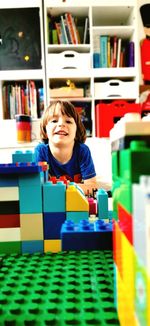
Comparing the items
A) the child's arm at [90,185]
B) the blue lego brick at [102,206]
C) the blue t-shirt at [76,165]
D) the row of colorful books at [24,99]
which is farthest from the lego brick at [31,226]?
the row of colorful books at [24,99]

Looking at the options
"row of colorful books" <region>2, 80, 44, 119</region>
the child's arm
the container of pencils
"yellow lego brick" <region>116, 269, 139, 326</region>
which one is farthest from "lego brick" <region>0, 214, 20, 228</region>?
"row of colorful books" <region>2, 80, 44, 119</region>

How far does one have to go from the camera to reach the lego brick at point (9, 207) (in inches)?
23.5

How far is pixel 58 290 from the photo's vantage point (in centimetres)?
42

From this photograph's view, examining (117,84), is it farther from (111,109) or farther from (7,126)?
(7,126)

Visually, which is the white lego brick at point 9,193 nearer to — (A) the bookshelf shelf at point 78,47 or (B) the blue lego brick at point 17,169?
(B) the blue lego brick at point 17,169

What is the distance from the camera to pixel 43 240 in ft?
1.99

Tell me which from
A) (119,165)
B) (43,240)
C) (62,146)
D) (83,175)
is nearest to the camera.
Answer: (119,165)

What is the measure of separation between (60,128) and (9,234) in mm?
849

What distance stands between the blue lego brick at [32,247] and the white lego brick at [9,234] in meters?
0.02

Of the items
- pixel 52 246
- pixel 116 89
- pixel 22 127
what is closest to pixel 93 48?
pixel 116 89

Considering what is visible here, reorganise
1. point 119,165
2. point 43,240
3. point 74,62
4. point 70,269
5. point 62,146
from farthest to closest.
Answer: point 74,62
point 62,146
point 43,240
point 70,269
point 119,165

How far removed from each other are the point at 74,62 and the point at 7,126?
2.62 feet

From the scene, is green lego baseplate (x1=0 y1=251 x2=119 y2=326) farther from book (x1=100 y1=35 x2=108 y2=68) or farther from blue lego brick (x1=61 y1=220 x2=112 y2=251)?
book (x1=100 y1=35 x2=108 y2=68)

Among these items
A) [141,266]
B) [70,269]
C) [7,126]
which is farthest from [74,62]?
[141,266]
